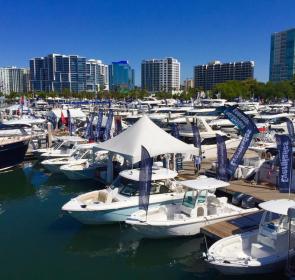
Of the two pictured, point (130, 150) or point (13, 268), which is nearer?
point (13, 268)

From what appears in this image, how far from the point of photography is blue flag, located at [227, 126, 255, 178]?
20.4 metres

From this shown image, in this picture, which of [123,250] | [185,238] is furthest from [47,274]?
[185,238]

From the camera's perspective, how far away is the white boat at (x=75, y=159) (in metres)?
29.4

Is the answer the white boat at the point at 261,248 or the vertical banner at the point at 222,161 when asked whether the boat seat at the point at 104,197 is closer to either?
the vertical banner at the point at 222,161

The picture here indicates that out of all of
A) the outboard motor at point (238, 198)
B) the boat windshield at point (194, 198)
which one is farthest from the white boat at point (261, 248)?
the outboard motor at point (238, 198)

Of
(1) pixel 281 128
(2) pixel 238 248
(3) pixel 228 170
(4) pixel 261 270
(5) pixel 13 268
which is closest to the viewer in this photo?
(4) pixel 261 270

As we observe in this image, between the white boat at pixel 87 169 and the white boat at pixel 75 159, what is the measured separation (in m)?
0.53

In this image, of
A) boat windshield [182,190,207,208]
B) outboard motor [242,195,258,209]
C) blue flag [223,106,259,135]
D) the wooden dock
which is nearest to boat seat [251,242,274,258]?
the wooden dock

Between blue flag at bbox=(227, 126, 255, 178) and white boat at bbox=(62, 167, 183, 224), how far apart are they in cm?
361

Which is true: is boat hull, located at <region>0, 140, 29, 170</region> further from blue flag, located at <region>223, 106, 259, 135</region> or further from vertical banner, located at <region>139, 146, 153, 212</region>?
blue flag, located at <region>223, 106, 259, 135</region>

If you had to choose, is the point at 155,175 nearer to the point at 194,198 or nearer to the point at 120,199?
the point at 120,199

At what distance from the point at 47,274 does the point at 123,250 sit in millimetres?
3526

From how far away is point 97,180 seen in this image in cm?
2725

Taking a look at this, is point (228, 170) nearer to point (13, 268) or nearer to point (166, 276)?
point (166, 276)
